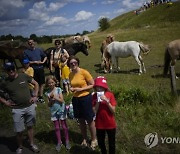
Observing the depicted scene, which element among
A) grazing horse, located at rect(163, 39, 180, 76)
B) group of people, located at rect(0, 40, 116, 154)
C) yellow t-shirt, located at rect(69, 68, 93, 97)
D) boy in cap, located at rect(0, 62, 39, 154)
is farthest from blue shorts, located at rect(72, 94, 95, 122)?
grazing horse, located at rect(163, 39, 180, 76)

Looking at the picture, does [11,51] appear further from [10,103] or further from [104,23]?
[104,23]

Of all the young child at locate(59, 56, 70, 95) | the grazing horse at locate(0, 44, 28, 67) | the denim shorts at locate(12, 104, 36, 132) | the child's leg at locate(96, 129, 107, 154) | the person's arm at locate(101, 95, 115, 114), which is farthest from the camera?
the grazing horse at locate(0, 44, 28, 67)

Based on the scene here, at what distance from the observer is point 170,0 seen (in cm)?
6006

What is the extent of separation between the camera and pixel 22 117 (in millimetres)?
5953

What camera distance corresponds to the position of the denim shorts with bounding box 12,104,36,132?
230 inches

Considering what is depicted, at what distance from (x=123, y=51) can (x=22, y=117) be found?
9.88 m

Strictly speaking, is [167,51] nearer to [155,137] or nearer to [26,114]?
[155,137]

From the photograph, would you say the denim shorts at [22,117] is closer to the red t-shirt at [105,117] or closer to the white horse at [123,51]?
the red t-shirt at [105,117]

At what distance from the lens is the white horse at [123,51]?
14250 millimetres

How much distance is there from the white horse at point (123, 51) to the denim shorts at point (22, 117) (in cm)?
857

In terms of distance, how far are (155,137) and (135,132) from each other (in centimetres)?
55

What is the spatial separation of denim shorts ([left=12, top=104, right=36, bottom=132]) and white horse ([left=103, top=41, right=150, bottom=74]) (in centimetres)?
857

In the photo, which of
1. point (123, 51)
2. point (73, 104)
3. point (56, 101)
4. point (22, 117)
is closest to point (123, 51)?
point (123, 51)

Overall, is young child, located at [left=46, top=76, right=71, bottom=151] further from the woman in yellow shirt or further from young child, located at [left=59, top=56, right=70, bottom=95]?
young child, located at [left=59, top=56, right=70, bottom=95]
